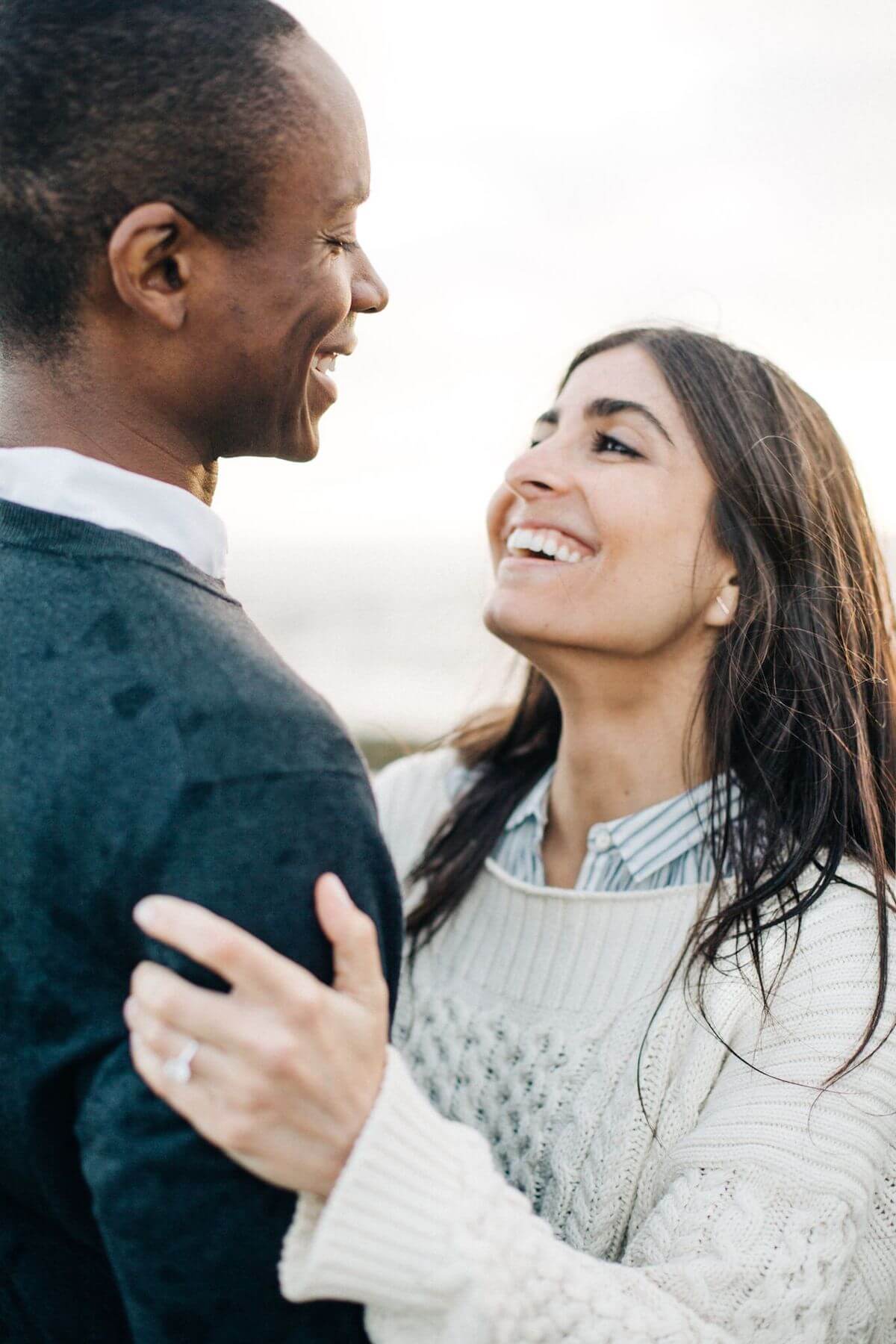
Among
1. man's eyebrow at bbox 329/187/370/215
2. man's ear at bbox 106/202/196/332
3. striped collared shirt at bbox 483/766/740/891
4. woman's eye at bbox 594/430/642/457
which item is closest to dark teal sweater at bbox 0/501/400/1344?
man's ear at bbox 106/202/196/332

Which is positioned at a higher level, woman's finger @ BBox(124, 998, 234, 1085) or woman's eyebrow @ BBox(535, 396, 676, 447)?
woman's eyebrow @ BBox(535, 396, 676, 447)

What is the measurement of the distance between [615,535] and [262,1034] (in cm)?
137

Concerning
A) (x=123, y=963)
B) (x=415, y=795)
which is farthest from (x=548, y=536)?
(x=123, y=963)

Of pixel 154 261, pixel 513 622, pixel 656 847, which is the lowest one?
pixel 656 847

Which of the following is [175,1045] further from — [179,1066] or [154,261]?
[154,261]

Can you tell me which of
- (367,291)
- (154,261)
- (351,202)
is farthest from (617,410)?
(154,261)

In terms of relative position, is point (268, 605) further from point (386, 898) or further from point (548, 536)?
point (386, 898)

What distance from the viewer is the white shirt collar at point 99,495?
1.03 meters

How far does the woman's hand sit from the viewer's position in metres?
0.87

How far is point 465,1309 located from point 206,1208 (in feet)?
1.05

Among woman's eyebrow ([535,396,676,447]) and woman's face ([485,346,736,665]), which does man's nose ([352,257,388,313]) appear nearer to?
woman's face ([485,346,736,665])

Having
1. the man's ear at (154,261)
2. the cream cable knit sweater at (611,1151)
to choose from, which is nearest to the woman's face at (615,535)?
the cream cable knit sweater at (611,1151)

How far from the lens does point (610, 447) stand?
2.21 metres

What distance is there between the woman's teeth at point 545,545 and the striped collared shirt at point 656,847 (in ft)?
1.64
